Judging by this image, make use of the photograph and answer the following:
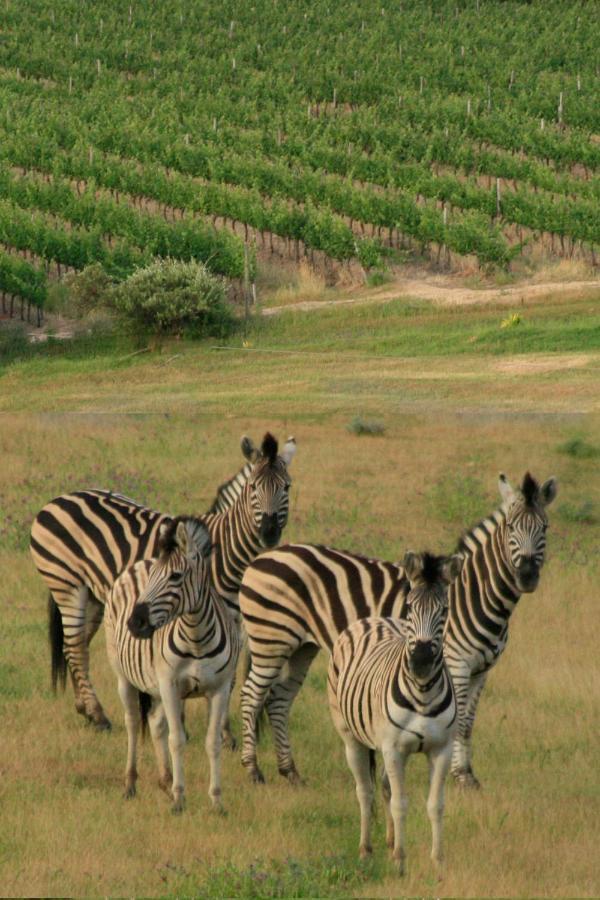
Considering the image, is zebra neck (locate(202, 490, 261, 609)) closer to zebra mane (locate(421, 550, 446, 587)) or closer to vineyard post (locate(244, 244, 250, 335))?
zebra mane (locate(421, 550, 446, 587))

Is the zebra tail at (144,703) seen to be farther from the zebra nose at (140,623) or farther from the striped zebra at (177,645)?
the zebra nose at (140,623)

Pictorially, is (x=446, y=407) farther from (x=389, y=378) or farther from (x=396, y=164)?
(x=396, y=164)

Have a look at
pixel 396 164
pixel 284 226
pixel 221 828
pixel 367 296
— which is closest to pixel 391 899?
pixel 221 828

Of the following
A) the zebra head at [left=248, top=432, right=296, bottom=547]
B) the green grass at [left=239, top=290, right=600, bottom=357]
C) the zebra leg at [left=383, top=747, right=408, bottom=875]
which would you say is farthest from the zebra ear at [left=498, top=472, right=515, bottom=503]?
the green grass at [left=239, top=290, right=600, bottom=357]

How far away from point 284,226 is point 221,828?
3938cm

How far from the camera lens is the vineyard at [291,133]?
4928 centimetres

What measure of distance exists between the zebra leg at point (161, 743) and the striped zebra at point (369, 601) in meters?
1.13

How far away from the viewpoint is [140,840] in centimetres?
1165

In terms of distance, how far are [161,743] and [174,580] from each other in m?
1.77

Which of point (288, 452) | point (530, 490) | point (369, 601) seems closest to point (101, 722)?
point (288, 452)

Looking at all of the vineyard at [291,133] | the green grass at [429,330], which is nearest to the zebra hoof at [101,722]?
the green grass at [429,330]

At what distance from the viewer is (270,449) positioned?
14.5 meters

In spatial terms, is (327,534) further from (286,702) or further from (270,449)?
(286,702)

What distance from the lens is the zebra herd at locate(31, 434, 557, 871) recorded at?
10750mm
